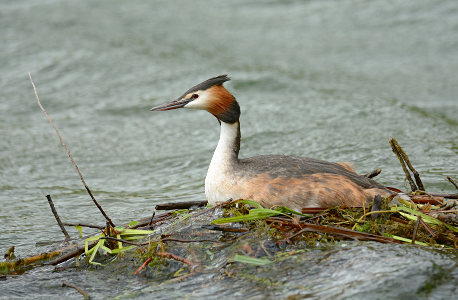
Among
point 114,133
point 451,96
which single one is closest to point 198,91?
point 114,133

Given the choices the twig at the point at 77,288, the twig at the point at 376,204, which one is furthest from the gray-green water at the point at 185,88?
the twig at the point at 376,204

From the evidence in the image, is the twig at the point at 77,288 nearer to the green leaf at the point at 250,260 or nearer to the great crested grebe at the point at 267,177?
the green leaf at the point at 250,260

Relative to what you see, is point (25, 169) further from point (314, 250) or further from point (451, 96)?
point (451, 96)

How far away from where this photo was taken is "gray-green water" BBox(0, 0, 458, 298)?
25.0 feet

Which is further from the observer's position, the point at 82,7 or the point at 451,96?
the point at 82,7

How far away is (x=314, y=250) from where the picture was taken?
4.41 m

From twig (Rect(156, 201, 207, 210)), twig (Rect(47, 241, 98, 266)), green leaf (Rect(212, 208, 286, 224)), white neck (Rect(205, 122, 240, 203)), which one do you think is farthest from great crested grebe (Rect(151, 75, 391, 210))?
twig (Rect(47, 241, 98, 266))

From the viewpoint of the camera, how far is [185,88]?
1191cm

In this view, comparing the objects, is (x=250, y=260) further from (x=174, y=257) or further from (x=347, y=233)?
(x=347, y=233)

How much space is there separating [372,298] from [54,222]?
372cm

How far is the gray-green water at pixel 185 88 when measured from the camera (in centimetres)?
762

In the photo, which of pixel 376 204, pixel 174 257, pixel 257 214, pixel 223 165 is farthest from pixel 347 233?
pixel 223 165

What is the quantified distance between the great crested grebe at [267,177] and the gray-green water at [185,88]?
2.86 ft

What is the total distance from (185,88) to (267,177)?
270 inches
